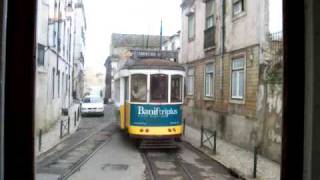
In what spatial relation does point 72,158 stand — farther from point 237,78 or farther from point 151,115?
point 237,78

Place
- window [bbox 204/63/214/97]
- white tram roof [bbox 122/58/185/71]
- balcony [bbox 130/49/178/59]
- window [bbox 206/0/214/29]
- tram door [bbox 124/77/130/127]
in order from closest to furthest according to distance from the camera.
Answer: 1. white tram roof [bbox 122/58/185/71]
2. tram door [bbox 124/77/130/127]
3. balcony [bbox 130/49/178/59]
4. window [bbox 204/63/214/97]
5. window [bbox 206/0/214/29]

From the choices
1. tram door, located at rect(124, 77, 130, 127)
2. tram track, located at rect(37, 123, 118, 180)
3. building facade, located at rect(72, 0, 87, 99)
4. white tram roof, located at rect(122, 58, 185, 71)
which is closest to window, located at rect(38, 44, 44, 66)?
tram track, located at rect(37, 123, 118, 180)

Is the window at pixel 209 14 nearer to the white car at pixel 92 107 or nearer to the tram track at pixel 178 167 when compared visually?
the tram track at pixel 178 167

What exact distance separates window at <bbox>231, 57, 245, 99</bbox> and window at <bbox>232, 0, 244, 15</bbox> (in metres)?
1.91

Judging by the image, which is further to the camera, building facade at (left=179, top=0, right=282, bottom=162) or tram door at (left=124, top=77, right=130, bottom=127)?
tram door at (left=124, top=77, right=130, bottom=127)

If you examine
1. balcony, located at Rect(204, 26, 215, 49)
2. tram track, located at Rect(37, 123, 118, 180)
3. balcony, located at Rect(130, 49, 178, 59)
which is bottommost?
tram track, located at Rect(37, 123, 118, 180)

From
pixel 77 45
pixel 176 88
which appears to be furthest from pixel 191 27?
pixel 77 45

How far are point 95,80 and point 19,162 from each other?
115 m

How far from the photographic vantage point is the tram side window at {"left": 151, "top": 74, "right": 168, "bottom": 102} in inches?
666

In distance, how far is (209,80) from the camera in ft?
77.7

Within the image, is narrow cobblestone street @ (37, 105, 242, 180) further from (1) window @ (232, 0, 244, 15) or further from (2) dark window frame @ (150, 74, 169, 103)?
(1) window @ (232, 0, 244, 15)

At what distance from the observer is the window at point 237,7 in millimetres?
18833

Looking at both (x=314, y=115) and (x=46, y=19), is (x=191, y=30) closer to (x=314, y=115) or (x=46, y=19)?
(x=46, y=19)

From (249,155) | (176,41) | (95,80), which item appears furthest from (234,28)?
(95,80)
